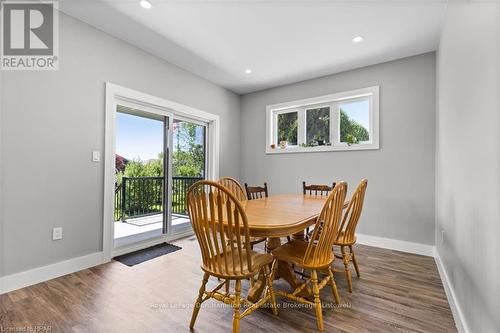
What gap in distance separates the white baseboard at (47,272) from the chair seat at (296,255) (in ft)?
6.85

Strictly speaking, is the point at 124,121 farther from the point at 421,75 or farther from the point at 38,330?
the point at 421,75

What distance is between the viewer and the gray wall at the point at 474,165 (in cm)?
104

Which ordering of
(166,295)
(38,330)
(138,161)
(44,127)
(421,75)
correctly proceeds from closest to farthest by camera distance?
1. (38,330)
2. (166,295)
3. (44,127)
4. (421,75)
5. (138,161)

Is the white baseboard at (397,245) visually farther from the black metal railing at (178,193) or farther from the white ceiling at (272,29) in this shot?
the black metal railing at (178,193)

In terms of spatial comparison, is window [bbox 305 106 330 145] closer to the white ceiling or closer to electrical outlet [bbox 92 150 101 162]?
the white ceiling

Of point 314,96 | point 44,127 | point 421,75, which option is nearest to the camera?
point 44,127

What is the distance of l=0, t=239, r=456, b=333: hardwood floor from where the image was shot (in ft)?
5.25

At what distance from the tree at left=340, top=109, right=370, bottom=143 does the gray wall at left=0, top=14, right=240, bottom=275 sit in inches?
120

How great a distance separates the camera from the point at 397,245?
3.19 m

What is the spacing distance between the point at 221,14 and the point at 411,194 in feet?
10.5

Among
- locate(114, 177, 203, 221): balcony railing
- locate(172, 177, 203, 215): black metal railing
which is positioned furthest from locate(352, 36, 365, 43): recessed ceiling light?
locate(114, 177, 203, 221): balcony railing

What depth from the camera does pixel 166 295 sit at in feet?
6.55

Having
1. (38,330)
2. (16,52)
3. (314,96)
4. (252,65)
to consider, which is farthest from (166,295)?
(314,96)

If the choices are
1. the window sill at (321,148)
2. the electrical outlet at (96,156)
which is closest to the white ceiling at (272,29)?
the window sill at (321,148)
